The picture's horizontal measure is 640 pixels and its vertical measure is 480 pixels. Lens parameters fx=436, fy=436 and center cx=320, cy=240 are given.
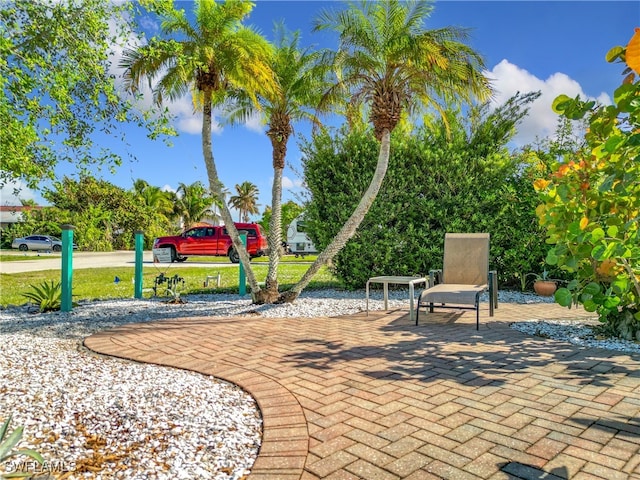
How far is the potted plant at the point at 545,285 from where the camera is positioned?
28.7 ft

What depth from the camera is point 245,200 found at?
66.4 metres

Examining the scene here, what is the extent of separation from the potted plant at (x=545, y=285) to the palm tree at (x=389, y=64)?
3.94 metres

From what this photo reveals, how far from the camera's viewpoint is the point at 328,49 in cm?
767

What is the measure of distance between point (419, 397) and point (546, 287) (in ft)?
22.4

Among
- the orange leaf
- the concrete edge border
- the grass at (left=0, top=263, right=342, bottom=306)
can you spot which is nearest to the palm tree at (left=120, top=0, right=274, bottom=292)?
the grass at (left=0, top=263, right=342, bottom=306)

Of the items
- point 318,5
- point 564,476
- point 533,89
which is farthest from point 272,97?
point 564,476

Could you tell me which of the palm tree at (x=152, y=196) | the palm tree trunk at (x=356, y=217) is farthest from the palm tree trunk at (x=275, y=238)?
the palm tree at (x=152, y=196)

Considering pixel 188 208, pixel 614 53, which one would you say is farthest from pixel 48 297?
pixel 188 208

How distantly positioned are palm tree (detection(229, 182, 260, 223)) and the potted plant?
196ft

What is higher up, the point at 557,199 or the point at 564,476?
the point at 557,199

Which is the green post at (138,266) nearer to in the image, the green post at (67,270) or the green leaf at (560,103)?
the green post at (67,270)

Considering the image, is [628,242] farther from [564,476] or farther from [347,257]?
[347,257]

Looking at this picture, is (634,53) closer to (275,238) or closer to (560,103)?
(560,103)

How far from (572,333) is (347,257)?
5132mm
